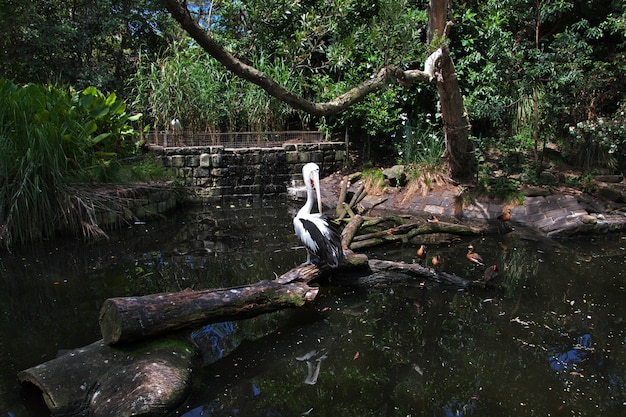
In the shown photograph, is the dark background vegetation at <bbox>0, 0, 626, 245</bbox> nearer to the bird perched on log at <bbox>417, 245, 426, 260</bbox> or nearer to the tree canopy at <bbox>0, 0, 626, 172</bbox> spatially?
the tree canopy at <bbox>0, 0, 626, 172</bbox>

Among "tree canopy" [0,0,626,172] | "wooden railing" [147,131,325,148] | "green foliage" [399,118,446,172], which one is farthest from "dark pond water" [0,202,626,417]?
"wooden railing" [147,131,325,148]

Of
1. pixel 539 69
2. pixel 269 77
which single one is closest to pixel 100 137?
pixel 269 77

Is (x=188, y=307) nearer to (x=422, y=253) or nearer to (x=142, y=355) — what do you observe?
(x=142, y=355)

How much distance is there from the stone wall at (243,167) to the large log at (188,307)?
532 cm

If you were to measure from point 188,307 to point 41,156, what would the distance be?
409 centimetres

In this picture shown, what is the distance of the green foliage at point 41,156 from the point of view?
5.88m

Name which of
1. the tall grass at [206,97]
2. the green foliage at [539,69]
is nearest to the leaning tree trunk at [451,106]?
the green foliage at [539,69]

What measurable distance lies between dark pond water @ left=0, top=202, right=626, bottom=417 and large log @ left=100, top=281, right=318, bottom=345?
0.28 meters

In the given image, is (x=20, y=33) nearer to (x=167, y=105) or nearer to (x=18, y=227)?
(x=167, y=105)

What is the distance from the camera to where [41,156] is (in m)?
6.10

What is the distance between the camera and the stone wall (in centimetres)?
883

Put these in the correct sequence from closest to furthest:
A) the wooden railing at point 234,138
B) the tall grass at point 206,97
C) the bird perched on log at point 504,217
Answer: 1. the bird perched on log at point 504,217
2. the wooden railing at point 234,138
3. the tall grass at point 206,97

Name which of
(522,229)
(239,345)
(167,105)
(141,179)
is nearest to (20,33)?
(167,105)

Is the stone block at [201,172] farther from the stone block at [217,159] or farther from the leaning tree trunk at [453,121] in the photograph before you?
the leaning tree trunk at [453,121]
